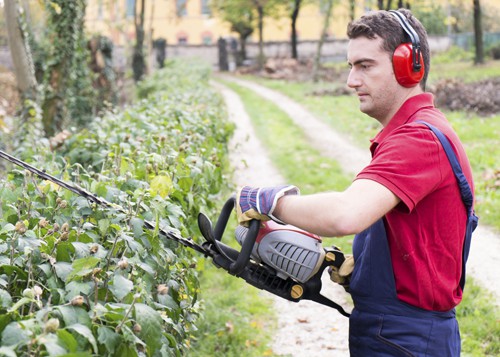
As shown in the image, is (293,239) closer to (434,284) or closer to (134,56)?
(434,284)

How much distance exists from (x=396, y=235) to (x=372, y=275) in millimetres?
249

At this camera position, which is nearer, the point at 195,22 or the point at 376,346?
the point at 376,346

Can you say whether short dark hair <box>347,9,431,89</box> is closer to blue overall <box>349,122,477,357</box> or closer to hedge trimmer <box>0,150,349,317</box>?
blue overall <box>349,122,477,357</box>

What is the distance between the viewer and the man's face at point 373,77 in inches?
111

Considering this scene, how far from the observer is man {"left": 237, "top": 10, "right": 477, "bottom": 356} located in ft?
8.42

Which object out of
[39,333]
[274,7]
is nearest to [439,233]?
[39,333]

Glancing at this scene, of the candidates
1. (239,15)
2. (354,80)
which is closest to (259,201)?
(354,80)

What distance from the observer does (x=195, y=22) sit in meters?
59.8

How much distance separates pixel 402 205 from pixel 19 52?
9.17 m

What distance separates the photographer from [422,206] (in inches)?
107

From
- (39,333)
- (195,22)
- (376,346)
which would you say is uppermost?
(39,333)

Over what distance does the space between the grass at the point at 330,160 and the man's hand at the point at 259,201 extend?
9.71ft

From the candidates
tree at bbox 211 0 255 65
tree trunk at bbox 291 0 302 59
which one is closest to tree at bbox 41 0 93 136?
tree at bbox 211 0 255 65

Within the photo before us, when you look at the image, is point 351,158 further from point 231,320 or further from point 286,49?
point 286,49
